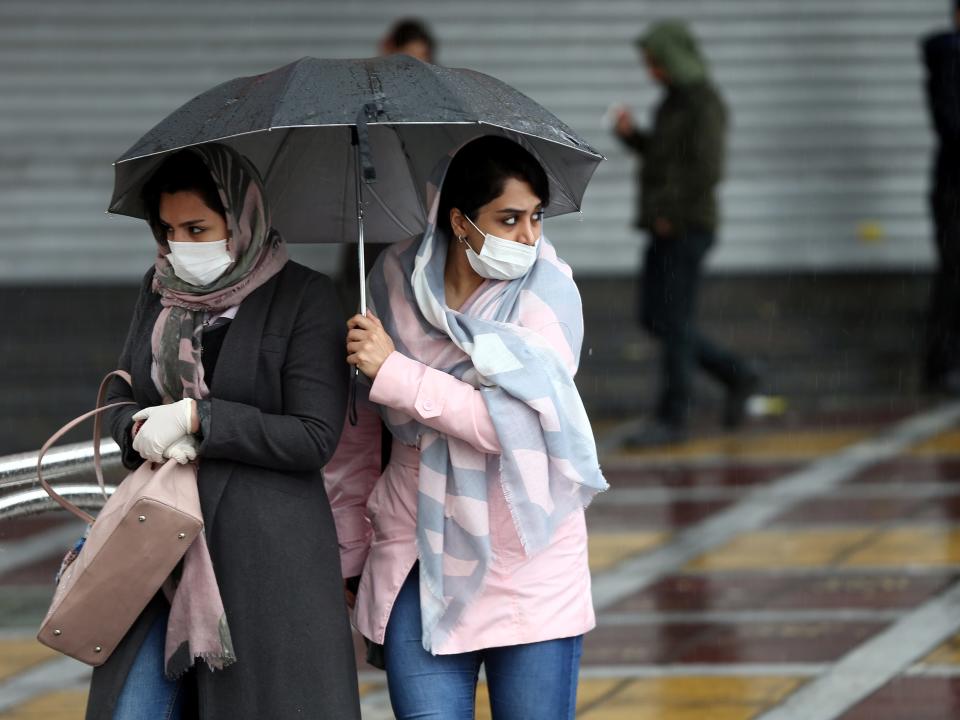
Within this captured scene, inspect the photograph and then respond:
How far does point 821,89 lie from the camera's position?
11.7 meters

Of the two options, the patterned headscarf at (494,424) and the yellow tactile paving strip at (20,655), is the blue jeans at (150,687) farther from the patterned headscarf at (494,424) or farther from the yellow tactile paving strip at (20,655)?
the yellow tactile paving strip at (20,655)

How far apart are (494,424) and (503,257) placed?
367 millimetres

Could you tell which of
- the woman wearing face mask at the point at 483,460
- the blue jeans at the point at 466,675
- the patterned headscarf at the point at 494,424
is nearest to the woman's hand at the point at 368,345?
the woman wearing face mask at the point at 483,460

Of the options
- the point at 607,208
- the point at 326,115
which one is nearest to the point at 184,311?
the point at 326,115

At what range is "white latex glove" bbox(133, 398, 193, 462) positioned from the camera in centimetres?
323

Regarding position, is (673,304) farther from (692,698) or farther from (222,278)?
(222,278)

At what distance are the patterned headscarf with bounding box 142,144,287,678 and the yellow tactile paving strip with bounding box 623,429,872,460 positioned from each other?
6075 millimetres

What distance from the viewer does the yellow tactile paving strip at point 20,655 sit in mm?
5840

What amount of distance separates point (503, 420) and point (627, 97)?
8663 millimetres

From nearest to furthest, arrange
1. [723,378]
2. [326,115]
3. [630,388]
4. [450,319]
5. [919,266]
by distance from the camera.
Result: [326,115] < [450,319] < [723,378] < [630,388] < [919,266]

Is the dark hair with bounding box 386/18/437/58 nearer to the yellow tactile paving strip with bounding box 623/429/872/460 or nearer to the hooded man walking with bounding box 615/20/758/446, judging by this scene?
the hooded man walking with bounding box 615/20/758/446

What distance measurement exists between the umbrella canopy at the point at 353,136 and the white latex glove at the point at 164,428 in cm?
51

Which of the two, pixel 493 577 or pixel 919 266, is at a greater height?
pixel 493 577

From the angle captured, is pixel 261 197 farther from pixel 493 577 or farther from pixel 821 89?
pixel 821 89
